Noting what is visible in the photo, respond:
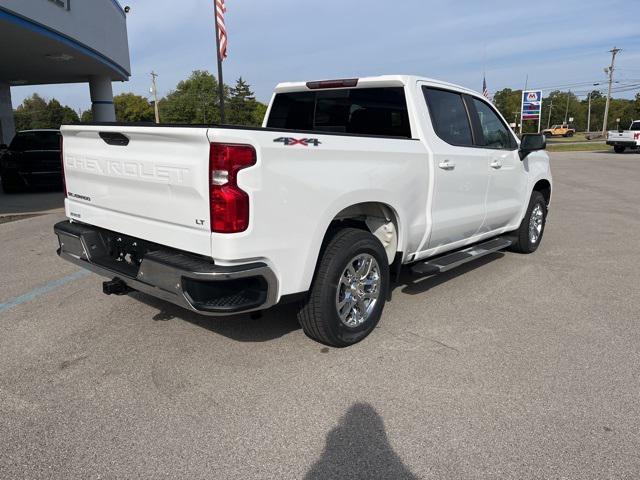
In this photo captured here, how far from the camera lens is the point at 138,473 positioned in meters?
2.44

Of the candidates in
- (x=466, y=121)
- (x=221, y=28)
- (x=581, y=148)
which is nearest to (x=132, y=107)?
(x=581, y=148)

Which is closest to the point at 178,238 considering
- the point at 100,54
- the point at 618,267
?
the point at 618,267

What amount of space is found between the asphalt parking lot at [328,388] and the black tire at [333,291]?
6.1 inches

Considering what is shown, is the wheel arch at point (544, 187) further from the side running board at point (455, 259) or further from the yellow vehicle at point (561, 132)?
the yellow vehicle at point (561, 132)

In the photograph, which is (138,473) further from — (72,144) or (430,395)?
(72,144)

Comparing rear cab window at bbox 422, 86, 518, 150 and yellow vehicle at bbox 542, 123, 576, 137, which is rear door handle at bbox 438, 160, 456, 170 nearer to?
rear cab window at bbox 422, 86, 518, 150

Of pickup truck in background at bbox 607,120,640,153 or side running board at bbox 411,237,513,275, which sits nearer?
side running board at bbox 411,237,513,275

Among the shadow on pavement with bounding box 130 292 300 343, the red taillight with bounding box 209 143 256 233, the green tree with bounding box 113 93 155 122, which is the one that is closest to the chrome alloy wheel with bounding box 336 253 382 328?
the shadow on pavement with bounding box 130 292 300 343

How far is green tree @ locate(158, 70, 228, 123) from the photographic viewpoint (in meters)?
78.4

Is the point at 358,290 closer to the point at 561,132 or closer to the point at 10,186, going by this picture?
the point at 10,186

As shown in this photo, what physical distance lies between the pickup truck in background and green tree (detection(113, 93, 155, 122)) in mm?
72153

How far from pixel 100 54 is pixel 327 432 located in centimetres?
1640

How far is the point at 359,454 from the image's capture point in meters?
2.60

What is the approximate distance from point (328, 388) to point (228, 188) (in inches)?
54.6
